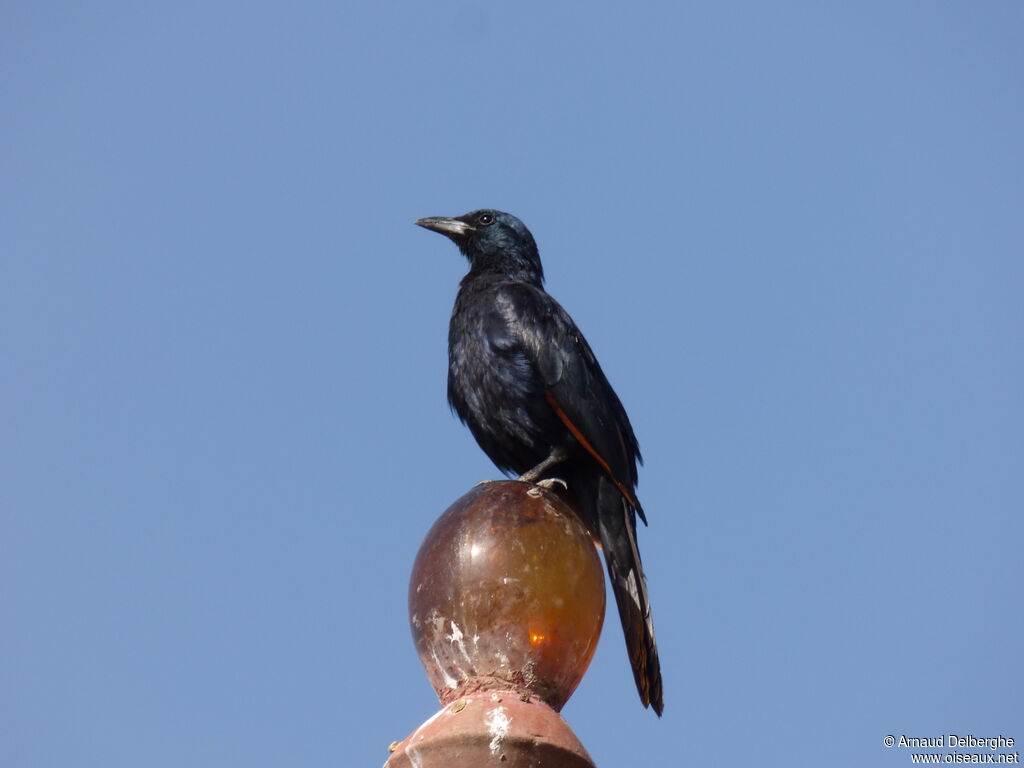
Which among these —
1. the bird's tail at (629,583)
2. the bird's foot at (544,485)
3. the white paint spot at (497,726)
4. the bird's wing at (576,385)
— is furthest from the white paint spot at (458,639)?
the bird's wing at (576,385)

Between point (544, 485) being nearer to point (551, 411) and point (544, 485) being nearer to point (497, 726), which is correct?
point (551, 411)

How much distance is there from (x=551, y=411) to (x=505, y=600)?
2257 millimetres

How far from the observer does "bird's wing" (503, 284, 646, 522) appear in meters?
5.54

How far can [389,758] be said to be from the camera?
3211 mm

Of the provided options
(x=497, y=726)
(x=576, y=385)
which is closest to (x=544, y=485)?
(x=576, y=385)

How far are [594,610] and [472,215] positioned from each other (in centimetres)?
398

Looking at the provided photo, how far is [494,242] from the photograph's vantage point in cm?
710

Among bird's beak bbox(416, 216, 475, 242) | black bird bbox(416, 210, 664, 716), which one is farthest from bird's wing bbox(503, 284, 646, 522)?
bird's beak bbox(416, 216, 475, 242)

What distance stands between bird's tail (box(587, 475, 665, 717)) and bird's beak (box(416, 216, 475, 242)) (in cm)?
222

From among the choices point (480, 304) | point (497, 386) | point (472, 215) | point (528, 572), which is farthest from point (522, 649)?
point (472, 215)

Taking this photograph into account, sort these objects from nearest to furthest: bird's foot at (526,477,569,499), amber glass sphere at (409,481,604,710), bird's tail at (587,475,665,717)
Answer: amber glass sphere at (409,481,604,710) < bird's foot at (526,477,569,499) < bird's tail at (587,475,665,717)

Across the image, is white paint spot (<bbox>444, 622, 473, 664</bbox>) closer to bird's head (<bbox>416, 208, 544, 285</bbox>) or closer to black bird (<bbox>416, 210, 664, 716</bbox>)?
black bird (<bbox>416, 210, 664, 716</bbox>)

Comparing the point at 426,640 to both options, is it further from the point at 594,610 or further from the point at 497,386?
the point at 497,386

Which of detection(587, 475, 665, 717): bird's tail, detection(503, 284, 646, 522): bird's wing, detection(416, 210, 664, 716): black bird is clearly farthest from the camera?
detection(503, 284, 646, 522): bird's wing
